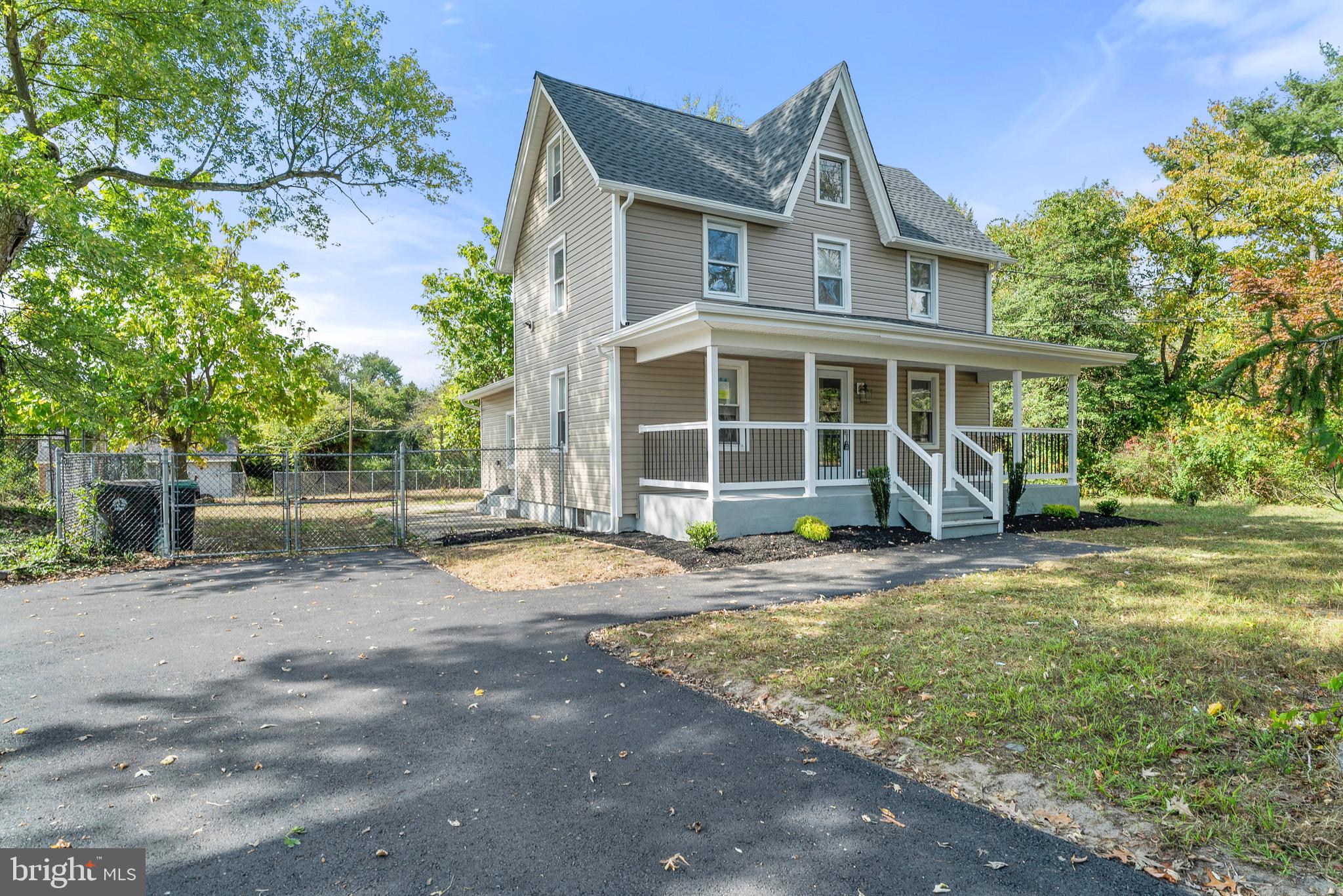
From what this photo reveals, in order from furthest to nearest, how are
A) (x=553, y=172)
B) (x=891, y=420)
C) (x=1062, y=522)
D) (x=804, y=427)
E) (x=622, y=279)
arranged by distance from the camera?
(x=553, y=172) → (x=1062, y=522) → (x=622, y=279) → (x=891, y=420) → (x=804, y=427)

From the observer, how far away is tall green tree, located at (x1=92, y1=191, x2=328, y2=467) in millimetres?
16609

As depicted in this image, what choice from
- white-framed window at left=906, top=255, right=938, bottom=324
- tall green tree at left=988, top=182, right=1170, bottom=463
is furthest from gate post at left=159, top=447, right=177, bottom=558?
tall green tree at left=988, top=182, right=1170, bottom=463

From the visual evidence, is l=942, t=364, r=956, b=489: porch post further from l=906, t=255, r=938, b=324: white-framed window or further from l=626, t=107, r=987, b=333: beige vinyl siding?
l=906, t=255, r=938, b=324: white-framed window

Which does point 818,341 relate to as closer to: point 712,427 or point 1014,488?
point 712,427

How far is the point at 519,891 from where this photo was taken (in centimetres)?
234

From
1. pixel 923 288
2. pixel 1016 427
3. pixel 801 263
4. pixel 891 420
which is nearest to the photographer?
pixel 891 420

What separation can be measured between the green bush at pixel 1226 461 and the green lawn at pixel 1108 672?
9404mm

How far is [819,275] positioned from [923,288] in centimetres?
324

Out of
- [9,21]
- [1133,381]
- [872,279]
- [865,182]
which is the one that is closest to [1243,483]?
[1133,381]

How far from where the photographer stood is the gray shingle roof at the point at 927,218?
15.5 meters

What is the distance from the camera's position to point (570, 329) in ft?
45.4

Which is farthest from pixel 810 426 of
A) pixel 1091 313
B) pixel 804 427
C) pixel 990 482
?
pixel 1091 313

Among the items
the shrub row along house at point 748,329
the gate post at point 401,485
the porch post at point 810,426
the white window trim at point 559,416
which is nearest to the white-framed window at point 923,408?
the shrub row along house at point 748,329

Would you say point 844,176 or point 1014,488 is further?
point 844,176
